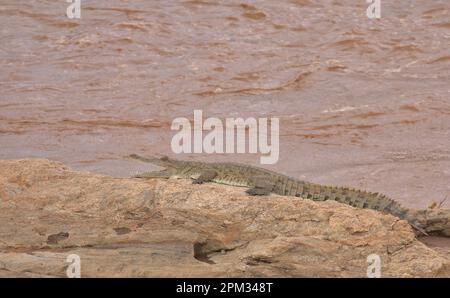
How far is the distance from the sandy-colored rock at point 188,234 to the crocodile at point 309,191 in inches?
16.7

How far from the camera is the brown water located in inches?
487

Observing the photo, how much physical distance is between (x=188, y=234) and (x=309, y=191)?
4.10 ft

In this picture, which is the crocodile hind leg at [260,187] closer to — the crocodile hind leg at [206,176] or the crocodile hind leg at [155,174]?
the crocodile hind leg at [206,176]

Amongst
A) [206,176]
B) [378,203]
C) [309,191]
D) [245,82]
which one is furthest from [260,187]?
[245,82]

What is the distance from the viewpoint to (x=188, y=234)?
18.0ft

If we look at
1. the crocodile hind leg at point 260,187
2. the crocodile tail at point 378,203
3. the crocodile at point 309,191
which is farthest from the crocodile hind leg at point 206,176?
the crocodile tail at point 378,203

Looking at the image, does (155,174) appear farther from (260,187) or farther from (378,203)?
(378,203)

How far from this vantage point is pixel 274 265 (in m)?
5.07

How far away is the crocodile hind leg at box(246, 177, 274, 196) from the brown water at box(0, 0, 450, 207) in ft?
13.5

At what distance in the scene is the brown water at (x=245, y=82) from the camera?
1238 centimetres

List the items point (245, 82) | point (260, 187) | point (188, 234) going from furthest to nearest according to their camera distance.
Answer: point (245, 82), point (260, 187), point (188, 234)

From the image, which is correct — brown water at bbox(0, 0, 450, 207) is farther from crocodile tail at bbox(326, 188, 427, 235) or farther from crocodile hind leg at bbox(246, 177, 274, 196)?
crocodile hind leg at bbox(246, 177, 274, 196)

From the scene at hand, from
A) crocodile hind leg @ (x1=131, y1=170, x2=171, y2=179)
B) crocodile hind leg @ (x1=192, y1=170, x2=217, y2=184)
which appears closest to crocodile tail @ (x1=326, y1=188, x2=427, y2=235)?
crocodile hind leg @ (x1=192, y1=170, x2=217, y2=184)
